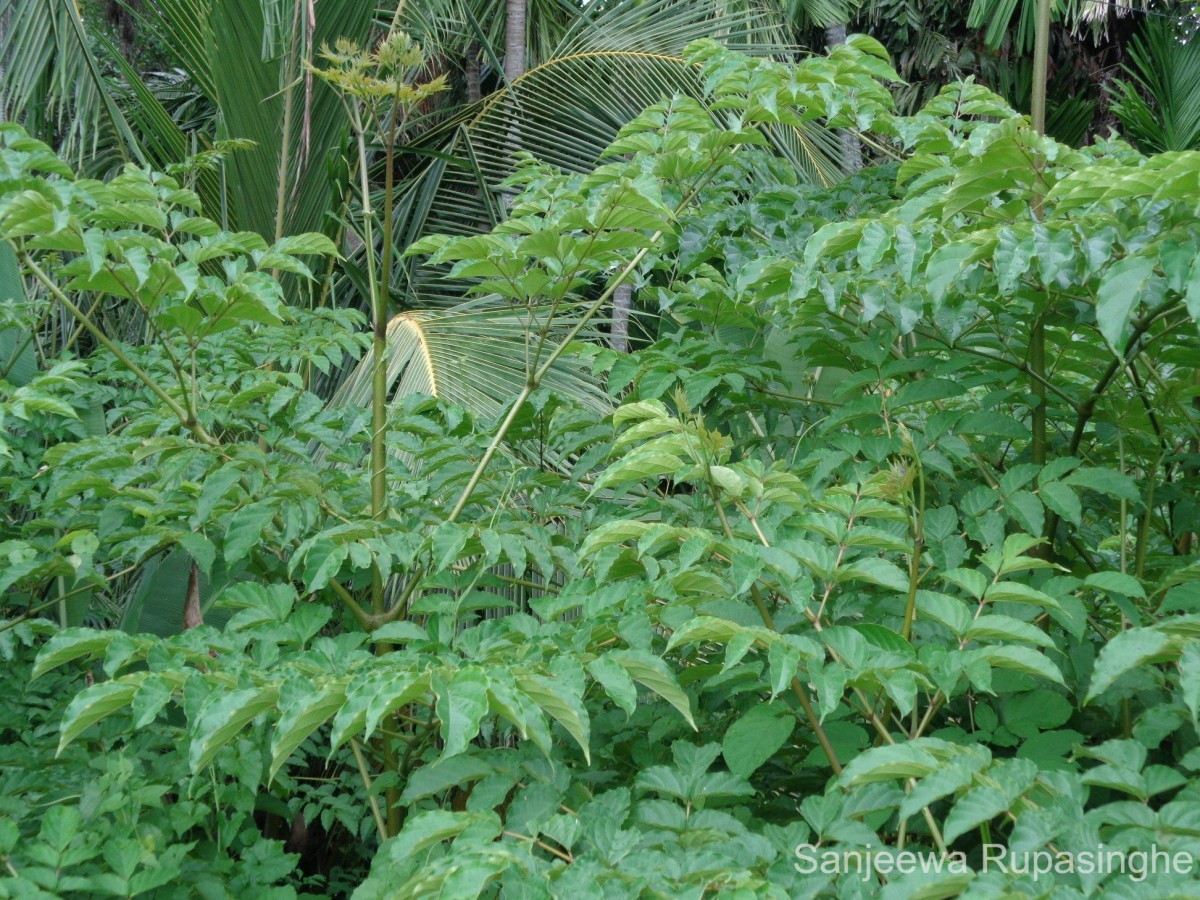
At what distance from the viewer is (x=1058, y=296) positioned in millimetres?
1466

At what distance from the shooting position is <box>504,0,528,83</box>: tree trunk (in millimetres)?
5441

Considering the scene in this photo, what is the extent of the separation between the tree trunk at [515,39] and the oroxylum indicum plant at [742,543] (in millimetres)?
3662

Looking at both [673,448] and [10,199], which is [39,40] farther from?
[673,448]

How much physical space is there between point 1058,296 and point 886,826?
0.77m

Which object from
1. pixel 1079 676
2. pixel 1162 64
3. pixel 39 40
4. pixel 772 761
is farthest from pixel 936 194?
pixel 1162 64

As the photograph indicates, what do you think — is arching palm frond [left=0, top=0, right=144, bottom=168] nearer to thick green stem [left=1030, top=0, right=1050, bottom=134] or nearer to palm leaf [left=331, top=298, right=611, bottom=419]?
palm leaf [left=331, top=298, right=611, bottom=419]

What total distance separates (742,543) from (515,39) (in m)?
4.89

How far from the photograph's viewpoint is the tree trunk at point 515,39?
544 cm

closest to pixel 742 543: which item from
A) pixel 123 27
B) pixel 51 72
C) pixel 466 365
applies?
pixel 466 365

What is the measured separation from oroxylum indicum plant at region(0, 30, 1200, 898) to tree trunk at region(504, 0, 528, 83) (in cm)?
366

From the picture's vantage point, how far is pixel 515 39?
215 inches

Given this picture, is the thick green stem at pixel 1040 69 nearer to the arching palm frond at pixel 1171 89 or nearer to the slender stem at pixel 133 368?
the slender stem at pixel 133 368

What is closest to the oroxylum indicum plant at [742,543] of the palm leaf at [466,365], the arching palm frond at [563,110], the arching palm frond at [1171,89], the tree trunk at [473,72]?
the palm leaf at [466,365]

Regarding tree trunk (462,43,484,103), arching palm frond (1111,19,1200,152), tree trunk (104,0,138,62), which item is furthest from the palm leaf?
tree trunk (104,0,138,62)
